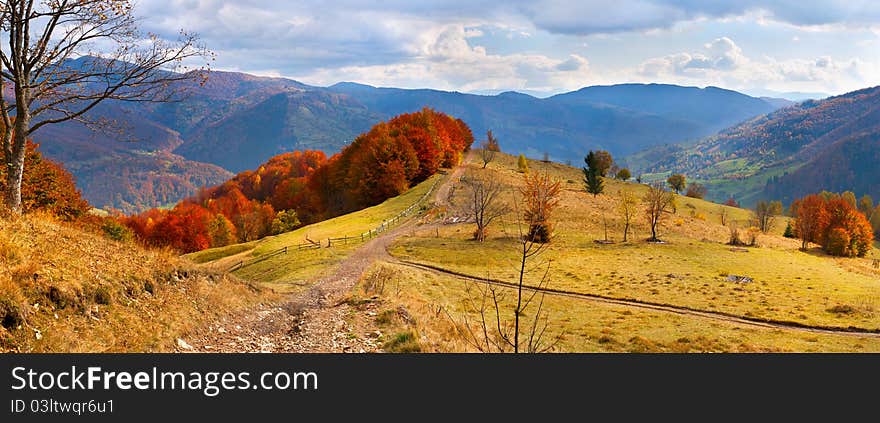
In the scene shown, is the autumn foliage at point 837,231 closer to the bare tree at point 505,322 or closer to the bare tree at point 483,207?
the bare tree at point 483,207

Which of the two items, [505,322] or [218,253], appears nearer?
[505,322]

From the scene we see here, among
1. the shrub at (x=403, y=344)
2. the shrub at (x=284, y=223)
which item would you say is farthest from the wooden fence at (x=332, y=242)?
the shrub at (x=284, y=223)

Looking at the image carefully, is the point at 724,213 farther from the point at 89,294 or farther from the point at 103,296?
the point at 89,294

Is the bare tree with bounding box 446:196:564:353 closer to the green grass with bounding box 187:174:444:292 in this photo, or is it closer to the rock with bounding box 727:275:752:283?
the green grass with bounding box 187:174:444:292

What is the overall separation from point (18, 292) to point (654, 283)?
132 ft

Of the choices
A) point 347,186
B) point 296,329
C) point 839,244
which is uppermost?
point 347,186

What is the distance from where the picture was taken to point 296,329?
1573cm

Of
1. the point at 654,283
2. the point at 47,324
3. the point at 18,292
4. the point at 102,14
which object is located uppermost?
the point at 102,14

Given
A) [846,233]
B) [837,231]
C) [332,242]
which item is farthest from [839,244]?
[332,242]

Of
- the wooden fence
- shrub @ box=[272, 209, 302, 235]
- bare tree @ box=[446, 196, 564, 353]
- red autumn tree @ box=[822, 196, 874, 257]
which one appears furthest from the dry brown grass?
red autumn tree @ box=[822, 196, 874, 257]

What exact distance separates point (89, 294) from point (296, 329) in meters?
5.93
